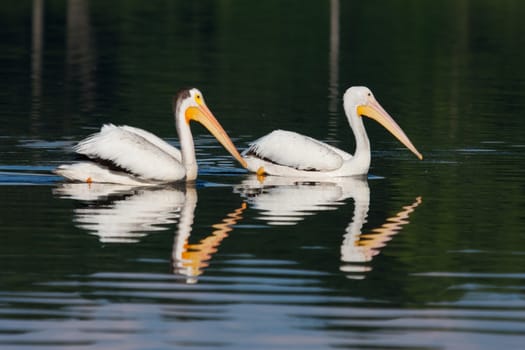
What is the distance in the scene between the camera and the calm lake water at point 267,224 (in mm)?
8797

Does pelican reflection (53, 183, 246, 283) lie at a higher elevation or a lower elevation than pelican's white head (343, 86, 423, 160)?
lower

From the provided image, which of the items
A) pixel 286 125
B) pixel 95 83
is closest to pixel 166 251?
pixel 286 125

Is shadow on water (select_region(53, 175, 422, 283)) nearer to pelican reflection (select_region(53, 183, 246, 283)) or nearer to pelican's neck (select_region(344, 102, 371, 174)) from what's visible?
pelican reflection (select_region(53, 183, 246, 283))

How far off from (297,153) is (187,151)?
1.35 meters

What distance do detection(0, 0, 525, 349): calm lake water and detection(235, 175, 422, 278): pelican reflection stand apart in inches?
1.2

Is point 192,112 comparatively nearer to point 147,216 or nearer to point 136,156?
point 136,156

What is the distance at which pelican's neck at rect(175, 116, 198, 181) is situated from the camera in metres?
15.0

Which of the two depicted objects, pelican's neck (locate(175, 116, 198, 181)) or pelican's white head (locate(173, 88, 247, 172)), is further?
pelican's white head (locate(173, 88, 247, 172))

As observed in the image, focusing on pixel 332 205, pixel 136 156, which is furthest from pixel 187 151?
pixel 332 205

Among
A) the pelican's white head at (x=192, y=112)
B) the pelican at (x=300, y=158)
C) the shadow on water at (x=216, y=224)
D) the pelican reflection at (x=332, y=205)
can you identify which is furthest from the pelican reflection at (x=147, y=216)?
the pelican at (x=300, y=158)

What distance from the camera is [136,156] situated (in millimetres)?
14562

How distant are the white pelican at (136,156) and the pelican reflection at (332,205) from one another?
0.66 m

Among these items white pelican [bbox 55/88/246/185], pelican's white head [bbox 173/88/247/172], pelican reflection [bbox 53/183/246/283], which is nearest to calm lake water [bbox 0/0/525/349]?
pelican reflection [bbox 53/183/246/283]

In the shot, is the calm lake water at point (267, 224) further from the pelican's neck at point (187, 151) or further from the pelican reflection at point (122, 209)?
the pelican's neck at point (187, 151)
